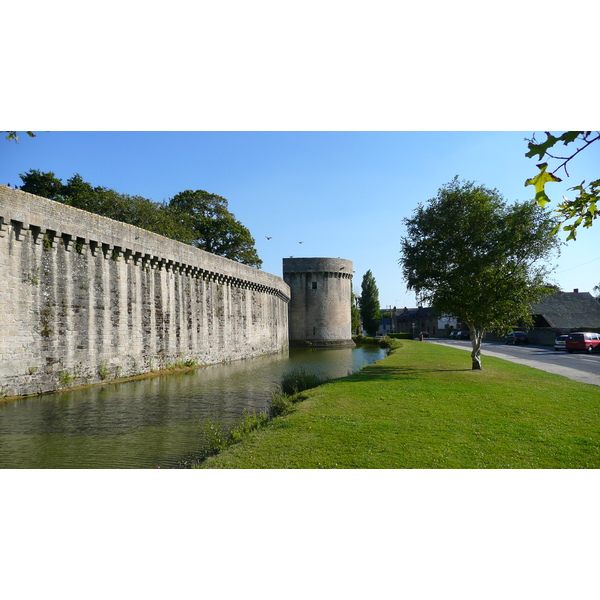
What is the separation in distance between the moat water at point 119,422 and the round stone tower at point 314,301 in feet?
111

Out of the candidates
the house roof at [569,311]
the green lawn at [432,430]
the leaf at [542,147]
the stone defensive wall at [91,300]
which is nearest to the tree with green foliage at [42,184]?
the stone defensive wall at [91,300]

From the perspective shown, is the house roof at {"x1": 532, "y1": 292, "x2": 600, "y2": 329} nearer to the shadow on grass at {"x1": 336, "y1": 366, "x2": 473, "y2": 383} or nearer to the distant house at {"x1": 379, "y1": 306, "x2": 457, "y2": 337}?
the distant house at {"x1": 379, "y1": 306, "x2": 457, "y2": 337}

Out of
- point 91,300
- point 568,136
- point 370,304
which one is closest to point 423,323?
point 370,304

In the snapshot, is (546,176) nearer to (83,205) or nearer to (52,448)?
(52,448)

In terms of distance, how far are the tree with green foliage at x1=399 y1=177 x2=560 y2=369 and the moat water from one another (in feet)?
24.7

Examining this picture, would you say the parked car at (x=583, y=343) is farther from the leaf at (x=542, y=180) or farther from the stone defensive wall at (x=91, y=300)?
the leaf at (x=542, y=180)

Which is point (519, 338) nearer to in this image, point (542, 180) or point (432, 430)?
point (432, 430)

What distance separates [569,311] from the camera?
46.0 meters

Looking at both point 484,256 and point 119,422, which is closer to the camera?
point 119,422

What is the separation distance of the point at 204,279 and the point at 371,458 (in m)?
20.1

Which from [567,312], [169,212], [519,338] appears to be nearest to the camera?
[169,212]

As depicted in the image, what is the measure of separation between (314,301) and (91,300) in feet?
118

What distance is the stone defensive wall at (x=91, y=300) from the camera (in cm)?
1281

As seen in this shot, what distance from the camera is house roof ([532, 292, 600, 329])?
4469cm
